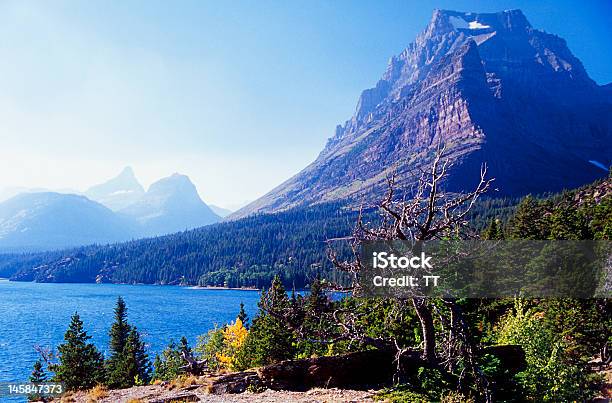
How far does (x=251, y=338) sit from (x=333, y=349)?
1327 centimetres

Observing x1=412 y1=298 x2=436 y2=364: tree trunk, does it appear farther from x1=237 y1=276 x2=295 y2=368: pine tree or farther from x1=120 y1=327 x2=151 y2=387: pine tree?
x1=120 y1=327 x2=151 y2=387: pine tree

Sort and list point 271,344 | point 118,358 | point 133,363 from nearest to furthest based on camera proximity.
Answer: point 271,344
point 133,363
point 118,358

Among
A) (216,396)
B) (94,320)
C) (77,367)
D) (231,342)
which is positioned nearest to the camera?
(216,396)

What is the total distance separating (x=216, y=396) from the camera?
16547mm

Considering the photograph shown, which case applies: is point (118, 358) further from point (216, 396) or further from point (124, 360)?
point (216, 396)

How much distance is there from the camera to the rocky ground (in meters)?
14.9

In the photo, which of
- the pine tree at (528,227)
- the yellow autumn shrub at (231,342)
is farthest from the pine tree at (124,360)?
the pine tree at (528,227)

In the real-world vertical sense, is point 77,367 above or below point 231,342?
above

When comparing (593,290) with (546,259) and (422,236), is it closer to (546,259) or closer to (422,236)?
(546,259)

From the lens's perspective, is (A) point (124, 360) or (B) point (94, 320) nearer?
(A) point (124, 360)

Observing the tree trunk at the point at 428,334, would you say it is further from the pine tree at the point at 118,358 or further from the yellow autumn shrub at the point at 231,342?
the yellow autumn shrub at the point at 231,342

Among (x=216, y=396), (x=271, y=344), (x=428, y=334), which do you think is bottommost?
(x=271, y=344)

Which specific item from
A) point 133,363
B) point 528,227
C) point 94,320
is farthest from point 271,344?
point 94,320

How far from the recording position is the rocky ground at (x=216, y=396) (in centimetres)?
1491
